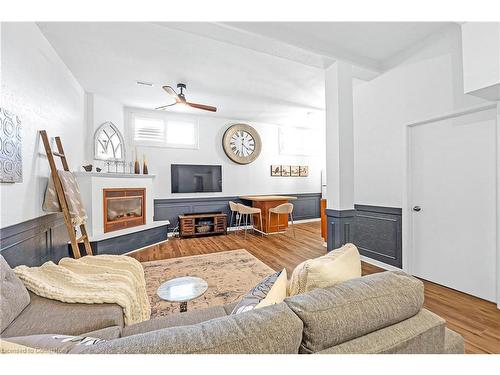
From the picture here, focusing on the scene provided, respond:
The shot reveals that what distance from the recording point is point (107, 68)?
310 centimetres

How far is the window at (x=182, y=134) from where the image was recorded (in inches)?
200

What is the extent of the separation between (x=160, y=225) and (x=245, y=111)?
296 centimetres

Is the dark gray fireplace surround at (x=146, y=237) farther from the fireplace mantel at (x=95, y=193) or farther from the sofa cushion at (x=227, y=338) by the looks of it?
the sofa cushion at (x=227, y=338)

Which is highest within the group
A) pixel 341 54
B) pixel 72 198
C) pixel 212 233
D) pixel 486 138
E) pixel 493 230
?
pixel 341 54

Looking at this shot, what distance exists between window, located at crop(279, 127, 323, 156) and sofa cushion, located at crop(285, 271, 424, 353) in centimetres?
556

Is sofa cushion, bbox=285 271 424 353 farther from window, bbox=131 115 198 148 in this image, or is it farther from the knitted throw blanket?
window, bbox=131 115 198 148

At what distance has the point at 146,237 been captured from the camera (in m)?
4.09

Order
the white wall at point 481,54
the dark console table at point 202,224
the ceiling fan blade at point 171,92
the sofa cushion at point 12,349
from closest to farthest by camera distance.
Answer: the sofa cushion at point 12,349
the white wall at point 481,54
the ceiling fan blade at point 171,92
the dark console table at point 202,224

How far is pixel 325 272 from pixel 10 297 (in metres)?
1.62

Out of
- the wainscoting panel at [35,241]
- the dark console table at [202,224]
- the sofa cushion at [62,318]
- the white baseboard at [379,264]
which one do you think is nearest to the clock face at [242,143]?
the dark console table at [202,224]

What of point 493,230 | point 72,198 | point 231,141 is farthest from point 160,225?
point 493,230

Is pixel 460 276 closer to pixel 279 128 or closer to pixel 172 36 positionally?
pixel 172 36

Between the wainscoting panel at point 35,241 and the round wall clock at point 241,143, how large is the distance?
355 cm

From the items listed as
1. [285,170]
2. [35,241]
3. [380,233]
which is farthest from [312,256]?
[35,241]
